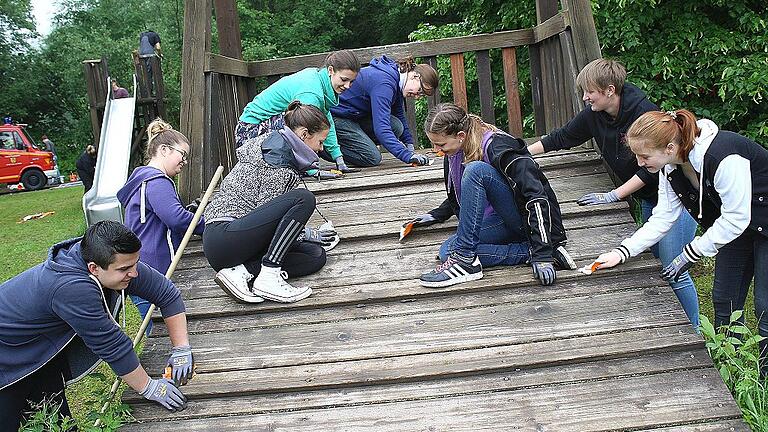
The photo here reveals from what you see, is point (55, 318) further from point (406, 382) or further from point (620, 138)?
point (620, 138)

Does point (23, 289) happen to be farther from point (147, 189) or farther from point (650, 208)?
point (650, 208)

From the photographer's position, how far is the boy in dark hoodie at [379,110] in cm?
496

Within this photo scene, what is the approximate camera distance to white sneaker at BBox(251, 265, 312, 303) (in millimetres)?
3409

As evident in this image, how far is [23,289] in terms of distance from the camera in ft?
8.68

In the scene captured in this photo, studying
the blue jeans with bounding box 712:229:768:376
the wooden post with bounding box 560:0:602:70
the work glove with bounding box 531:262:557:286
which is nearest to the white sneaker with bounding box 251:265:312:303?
the work glove with bounding box 531:262:557:286

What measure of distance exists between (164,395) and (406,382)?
0.97 m

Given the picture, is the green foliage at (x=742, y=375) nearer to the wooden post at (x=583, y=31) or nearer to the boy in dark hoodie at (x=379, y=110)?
the wooden post at (x=583, y=31)

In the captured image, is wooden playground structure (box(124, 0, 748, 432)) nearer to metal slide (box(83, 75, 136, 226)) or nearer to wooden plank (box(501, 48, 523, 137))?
wooden plank (box(501, 48, 523, 137))

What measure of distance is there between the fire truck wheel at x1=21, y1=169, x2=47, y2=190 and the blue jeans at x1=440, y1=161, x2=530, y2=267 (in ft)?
61.9

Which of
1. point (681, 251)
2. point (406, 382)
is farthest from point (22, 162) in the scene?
point (681, 251)

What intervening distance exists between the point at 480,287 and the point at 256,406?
1.17m

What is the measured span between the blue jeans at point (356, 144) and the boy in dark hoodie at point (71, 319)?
2.61 metres

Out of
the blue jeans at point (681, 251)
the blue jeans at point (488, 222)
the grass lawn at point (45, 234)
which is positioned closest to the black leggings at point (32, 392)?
the grass lawn at point (45, 234)

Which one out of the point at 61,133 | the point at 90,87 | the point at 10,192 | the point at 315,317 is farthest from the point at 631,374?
the point at 61,133
